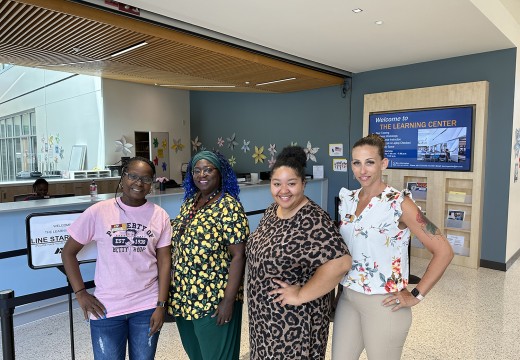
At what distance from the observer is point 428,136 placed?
5.50 meters

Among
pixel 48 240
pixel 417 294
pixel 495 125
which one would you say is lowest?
pixel 417 294

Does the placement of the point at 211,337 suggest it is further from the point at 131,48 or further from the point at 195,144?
the point at 195,144

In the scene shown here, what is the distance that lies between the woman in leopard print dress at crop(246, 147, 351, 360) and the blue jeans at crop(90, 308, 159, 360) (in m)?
0.49

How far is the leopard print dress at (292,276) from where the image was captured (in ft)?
4.76

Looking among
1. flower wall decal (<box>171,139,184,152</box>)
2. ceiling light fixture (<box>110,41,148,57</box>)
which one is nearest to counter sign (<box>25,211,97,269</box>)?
ceiling light fixture (<box>110,41,148,57</box>)

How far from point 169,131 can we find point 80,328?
6.66 m

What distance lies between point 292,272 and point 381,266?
17.1 inches

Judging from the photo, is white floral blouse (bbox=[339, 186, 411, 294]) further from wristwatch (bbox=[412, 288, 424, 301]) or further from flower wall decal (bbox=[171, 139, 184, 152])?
flower wall decal (bbox=[171, 139, 184, 152])

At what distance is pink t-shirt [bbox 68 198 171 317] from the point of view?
5.32 ft

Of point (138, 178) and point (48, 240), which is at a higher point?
point (138, 178)

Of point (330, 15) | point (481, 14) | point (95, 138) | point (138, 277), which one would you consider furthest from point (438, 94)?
point (95, 138)

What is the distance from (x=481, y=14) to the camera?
3.66 m

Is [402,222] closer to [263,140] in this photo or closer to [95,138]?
[263,140]

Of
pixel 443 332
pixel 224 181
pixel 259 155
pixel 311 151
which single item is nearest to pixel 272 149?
pixel 259 155
